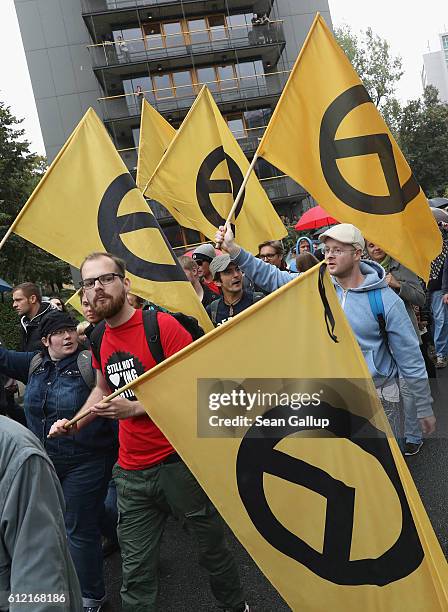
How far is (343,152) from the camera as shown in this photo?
3.87m

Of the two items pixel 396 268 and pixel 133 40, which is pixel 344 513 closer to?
pixel 396 268

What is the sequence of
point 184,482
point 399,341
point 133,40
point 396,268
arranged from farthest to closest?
point 133,40
point 396,268
point 399,341
point 184,482

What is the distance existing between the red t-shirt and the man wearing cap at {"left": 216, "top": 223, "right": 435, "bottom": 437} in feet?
3.16

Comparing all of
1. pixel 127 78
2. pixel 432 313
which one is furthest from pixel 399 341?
pixel 127 78

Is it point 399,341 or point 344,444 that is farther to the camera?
point 399,341

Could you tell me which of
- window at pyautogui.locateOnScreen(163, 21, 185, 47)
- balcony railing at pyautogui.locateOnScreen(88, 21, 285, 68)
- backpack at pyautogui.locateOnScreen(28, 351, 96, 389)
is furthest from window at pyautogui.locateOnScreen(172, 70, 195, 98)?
backpack at pyautogui.locateOnScreen(28, 351, 96, 389)

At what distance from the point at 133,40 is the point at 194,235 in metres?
9.25

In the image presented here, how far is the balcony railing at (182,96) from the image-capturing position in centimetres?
2634

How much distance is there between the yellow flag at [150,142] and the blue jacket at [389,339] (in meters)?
3.87

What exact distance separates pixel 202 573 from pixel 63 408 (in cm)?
130

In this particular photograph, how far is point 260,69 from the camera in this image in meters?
27.4

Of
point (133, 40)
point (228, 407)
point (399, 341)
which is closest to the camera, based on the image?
point (228, 407)

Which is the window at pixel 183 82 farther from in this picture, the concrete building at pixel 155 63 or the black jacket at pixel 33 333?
the black jacket at pixel 33 333

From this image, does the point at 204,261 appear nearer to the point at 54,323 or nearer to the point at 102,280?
the point at 54,323
